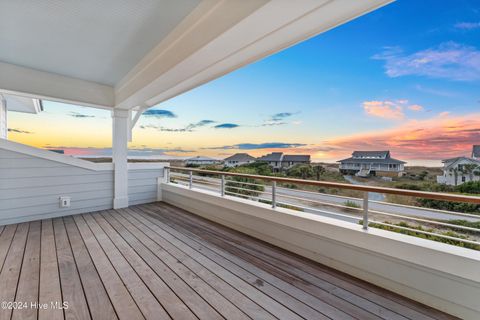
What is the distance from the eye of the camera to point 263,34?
1651 mm

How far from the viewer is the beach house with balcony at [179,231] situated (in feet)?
4.74

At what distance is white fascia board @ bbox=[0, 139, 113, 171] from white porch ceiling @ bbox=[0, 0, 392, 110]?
77cm

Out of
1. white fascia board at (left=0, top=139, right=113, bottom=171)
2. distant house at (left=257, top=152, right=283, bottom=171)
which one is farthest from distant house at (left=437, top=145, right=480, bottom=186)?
white fascia board at (left=0, top=139, right=113, bottom=171)

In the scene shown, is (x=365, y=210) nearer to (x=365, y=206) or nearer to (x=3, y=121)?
(x=365, y=206)

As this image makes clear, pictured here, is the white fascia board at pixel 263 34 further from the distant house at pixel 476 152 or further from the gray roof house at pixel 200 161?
the gray roof house at pixel 200 161

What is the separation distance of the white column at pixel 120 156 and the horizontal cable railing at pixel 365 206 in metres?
0.98

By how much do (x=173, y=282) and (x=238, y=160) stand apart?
9.09 feet

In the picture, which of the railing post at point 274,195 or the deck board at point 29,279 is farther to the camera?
the railing post at point 274,195

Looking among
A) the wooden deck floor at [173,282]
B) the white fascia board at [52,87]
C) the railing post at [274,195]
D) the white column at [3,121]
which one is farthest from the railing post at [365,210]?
the white column at [3,121]

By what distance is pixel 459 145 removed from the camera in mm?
2070

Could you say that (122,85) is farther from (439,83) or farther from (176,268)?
(439,83)

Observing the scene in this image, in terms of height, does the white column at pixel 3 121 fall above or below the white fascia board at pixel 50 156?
above

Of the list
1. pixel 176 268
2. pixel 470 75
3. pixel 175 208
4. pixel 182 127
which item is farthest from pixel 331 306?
pixel 182 127

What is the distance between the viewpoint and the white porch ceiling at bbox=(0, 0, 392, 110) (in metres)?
1.47
